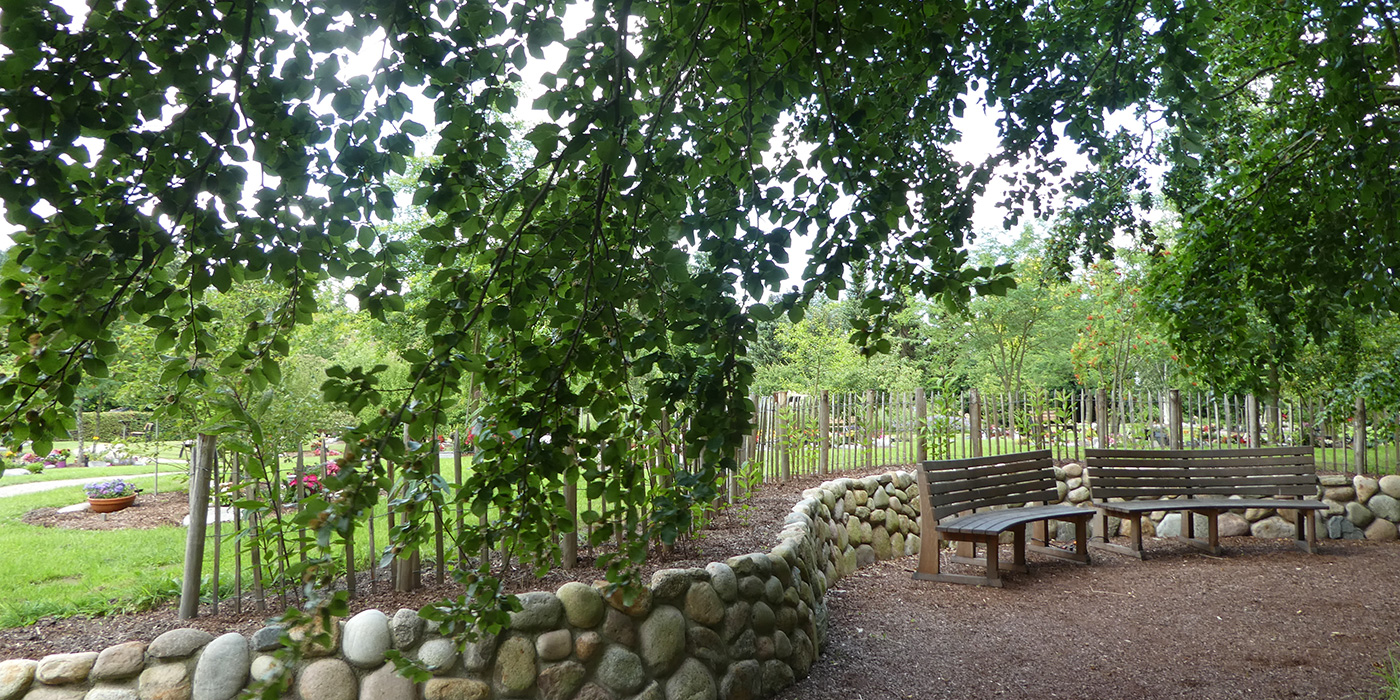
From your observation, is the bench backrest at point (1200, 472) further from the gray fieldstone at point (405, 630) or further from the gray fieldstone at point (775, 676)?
the gray fieldstone at point (405, 630)

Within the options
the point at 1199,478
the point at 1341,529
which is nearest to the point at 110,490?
the point at 1199,478

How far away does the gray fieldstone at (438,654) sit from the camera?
312 cm

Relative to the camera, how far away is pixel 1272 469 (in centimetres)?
708

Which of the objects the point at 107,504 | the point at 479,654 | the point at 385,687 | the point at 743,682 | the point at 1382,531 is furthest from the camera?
the point at 107,504

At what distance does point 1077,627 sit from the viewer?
4.78m

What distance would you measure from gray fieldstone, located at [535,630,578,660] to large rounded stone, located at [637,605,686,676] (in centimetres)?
35

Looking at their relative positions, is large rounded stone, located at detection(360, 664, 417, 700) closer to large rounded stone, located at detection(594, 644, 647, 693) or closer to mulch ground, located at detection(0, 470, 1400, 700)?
mulch ground, located at detection(0, 470, 1400, 700)

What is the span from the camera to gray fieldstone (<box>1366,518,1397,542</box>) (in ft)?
23.8

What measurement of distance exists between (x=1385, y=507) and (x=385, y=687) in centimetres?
879

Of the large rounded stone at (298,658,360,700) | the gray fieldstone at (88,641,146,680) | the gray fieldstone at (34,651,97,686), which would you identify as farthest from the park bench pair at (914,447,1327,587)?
the gray fieldstone at (34,651,97,686)

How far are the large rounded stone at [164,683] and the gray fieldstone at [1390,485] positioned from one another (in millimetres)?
9492

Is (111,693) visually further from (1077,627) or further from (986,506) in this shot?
(986,506)

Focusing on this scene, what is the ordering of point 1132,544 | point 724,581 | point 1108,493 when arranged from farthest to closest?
point 1108,493 < point 1132,544 < point 724,581

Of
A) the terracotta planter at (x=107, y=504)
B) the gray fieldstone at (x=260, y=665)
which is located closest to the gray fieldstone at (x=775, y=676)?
the gray fieldstone at (x=260, y=665)
